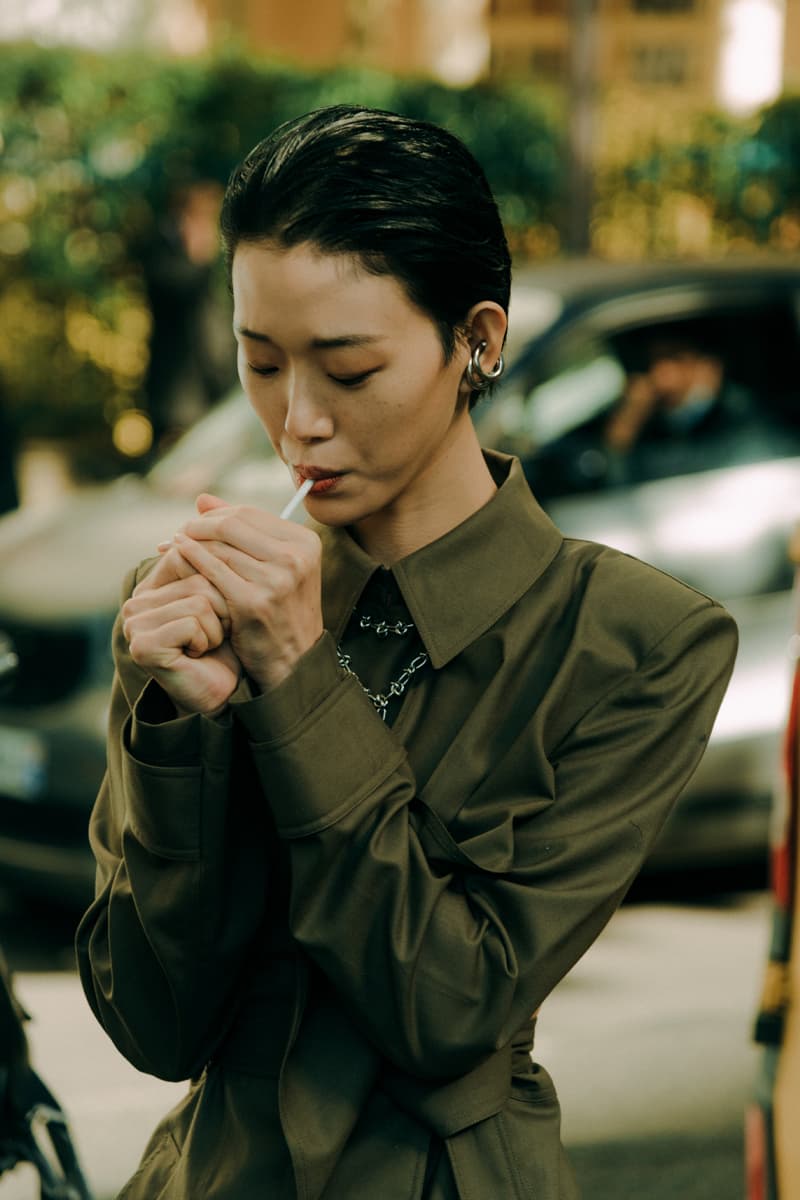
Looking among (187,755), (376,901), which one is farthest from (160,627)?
(376,901)

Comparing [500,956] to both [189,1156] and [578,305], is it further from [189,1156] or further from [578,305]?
[578,305]

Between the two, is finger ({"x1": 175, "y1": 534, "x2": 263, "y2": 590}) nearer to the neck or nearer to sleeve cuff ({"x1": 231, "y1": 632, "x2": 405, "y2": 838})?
sleeve cuff ({"x1": 231, "y1": 632, "x2": 405, "y2": 838})

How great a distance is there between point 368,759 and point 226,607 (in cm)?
16

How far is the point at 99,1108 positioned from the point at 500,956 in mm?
2799

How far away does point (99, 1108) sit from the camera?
396 cm

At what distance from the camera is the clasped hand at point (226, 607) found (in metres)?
1.37

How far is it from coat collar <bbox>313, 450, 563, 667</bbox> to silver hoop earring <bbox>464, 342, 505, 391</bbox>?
0.10 meters

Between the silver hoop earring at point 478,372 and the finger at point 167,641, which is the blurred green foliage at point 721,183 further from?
the finger at point 167,641

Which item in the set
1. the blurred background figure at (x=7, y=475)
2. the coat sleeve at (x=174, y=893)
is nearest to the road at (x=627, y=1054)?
the blurred background figure at (x=7, y=475)

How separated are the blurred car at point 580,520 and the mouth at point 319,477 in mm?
3265

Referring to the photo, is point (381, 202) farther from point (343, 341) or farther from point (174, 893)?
point (174, 893)

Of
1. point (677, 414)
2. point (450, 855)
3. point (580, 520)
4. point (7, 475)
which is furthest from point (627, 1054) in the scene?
point (7, 475)

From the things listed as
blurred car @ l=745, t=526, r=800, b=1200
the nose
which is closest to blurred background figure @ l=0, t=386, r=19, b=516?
blurred car @ l=745, t=526, r=800, b=1200

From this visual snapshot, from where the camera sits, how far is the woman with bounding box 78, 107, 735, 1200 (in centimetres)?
138
